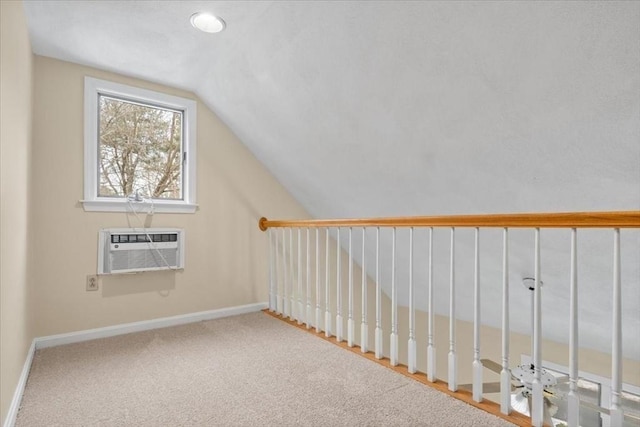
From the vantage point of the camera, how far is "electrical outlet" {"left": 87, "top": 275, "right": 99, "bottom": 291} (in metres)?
2.61

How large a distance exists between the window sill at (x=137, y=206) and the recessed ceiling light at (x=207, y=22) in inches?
55.6

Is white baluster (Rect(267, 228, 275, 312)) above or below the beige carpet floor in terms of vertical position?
above

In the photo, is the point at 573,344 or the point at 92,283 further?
the point at 92,283

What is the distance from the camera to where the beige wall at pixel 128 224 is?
247 centimetres

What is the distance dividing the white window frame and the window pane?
61mm

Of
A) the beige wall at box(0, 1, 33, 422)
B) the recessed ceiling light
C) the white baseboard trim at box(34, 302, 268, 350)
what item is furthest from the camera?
the white baseboard trim at box(34, 302, 268, 350)

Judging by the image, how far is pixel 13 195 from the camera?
→ 168cm

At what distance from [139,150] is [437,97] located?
7.94ft

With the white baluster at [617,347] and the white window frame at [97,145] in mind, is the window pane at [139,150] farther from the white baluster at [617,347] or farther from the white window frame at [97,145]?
the white baluster at [617,347]

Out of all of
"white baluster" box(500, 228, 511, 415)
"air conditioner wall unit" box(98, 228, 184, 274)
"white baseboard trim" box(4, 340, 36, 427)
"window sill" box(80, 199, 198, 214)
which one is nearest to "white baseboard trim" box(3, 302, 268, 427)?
"white baseboard trim" box(4, 340, 36, 427)

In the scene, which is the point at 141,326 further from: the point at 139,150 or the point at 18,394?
the point at 139,150

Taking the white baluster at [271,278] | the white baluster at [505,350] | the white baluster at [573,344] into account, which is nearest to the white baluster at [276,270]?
the white baluster at [271,278]

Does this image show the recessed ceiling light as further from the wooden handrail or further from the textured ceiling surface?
the wooden handrail

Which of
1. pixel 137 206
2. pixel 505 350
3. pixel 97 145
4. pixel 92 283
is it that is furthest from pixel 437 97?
pixel 92 283
